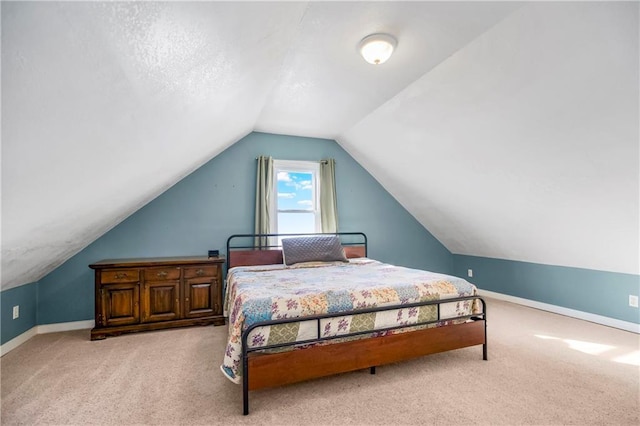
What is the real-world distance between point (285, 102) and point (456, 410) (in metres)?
3.20

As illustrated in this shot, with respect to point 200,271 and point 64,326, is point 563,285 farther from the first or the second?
point 64,326

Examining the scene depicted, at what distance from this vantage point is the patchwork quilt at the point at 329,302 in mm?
1998

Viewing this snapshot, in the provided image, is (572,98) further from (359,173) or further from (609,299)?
(359,173)

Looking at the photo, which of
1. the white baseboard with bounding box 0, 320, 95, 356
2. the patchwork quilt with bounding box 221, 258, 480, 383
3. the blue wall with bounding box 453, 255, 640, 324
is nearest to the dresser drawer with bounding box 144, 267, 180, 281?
the patchwork quilt with bounding box 221, 258, 480, 383

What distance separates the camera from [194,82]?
1854 mm

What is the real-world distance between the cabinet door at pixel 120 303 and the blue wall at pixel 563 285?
495cm

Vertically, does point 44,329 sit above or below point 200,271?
below

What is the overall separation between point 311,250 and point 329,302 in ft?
5.46

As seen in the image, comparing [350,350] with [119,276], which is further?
[119,276]

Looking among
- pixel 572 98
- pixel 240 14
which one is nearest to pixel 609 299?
pixel 572 98

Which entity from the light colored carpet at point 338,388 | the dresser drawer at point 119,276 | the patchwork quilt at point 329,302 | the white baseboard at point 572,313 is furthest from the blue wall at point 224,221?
the patchwork quilt at point 329,302

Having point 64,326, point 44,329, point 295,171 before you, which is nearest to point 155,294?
point 64,326

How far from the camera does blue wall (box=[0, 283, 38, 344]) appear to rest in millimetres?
2760

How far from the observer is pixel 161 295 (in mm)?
3355
